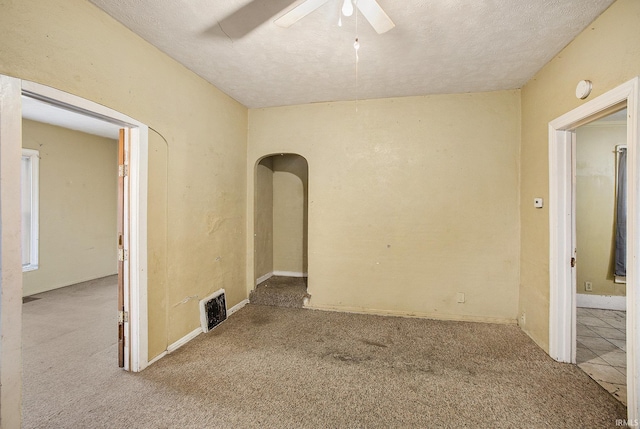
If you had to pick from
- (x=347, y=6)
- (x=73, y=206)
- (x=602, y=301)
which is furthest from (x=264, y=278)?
(x=602, y=301)

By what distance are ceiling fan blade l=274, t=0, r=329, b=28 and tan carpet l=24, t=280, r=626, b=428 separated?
7.64ft

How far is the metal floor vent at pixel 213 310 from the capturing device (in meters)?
2.75

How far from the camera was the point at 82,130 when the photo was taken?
4.59m

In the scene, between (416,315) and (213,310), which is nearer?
(213,310)

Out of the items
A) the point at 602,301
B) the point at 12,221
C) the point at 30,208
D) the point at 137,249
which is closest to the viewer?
the point at 12,221

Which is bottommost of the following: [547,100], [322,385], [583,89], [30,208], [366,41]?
[322,385]

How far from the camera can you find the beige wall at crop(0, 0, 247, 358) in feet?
4.93

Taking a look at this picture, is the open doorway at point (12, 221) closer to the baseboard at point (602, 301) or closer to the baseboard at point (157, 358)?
the baseboard at point (157, 358)

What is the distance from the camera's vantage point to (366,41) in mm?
2115

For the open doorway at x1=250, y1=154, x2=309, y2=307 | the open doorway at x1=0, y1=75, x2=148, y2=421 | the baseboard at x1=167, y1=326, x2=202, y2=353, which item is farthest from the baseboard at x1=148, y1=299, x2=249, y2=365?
the open doorway at x1=250, y1=154, x2=309, y2=307

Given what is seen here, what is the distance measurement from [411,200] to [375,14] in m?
2.14

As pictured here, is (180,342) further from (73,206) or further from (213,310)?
(73,206)

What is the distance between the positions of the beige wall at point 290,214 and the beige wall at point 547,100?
2987 mm

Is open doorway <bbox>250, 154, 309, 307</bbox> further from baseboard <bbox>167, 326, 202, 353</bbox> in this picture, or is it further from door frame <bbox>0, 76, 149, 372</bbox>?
door frame <bbox>0, 76, 149, 372</bbox>
